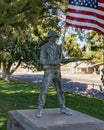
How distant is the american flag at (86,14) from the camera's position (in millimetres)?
8188

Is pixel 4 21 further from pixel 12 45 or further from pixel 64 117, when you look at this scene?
pixel 12 45

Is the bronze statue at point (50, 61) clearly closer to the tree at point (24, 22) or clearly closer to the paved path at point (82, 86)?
the tree at point (24, 22)

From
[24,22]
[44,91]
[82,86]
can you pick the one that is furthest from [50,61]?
[82,86]

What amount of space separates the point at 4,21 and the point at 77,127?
6.55 metres

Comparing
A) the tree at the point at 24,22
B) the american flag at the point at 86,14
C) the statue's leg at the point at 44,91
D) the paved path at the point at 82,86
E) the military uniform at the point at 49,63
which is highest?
the tree at the point at 24,22

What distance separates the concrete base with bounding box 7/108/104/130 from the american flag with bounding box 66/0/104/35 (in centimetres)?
211

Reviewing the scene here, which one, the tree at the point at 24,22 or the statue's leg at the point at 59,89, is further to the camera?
the tree at the point at 24,22

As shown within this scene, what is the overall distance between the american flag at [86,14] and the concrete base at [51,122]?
2.11 metres

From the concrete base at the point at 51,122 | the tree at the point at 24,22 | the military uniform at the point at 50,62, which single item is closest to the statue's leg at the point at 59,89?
the military uniform at the point at 50,62

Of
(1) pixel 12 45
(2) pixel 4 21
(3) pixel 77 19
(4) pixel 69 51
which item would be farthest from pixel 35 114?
(4) pixel 69 51

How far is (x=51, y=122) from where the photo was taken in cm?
690

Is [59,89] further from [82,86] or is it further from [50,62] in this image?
[82,86]

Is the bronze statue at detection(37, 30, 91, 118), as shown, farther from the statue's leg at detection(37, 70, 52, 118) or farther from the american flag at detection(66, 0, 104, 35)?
the american flag at detection(66, 0, 104, 35)

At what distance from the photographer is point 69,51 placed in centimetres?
3356
